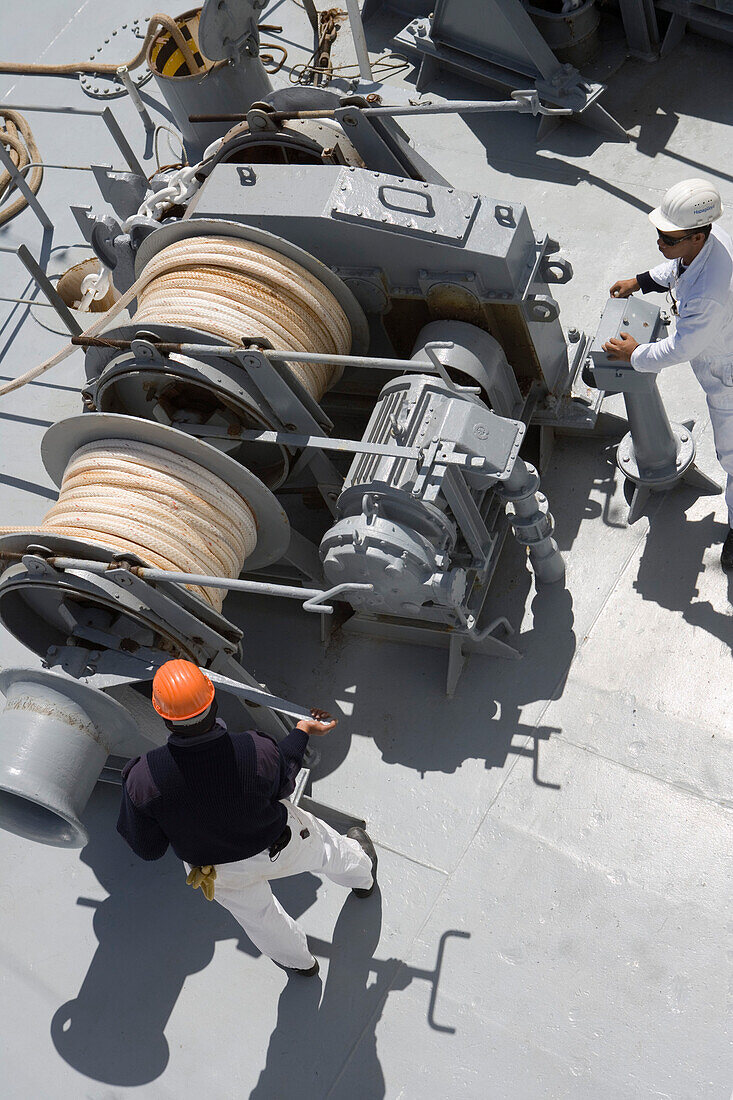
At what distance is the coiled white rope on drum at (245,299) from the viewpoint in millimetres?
4250

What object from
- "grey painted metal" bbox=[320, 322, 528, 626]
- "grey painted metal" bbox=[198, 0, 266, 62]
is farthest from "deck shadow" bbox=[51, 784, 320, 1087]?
"grey painted metal" bbox=[198, 0, 266, 62]

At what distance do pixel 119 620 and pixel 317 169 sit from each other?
206 centimetres

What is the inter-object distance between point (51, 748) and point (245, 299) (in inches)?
74.1

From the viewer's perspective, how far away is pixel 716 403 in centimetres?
416

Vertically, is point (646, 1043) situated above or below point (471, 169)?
below

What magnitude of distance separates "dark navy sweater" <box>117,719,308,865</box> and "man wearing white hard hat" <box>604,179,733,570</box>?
1988mm

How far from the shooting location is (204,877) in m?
3.40

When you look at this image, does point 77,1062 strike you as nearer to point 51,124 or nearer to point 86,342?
point 86,342

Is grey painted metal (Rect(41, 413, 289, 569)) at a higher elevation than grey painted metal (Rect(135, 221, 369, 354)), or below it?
below

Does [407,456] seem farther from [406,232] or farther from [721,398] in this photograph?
[721,398]

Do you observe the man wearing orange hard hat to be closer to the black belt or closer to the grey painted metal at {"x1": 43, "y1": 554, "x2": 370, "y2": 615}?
the black belt

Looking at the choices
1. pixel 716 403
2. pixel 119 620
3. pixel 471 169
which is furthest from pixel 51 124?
pixel 716 403

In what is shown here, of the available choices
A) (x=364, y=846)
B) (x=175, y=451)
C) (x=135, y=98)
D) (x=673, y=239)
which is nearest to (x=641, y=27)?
(x=135, y=98)

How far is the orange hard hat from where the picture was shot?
10.3 ft
